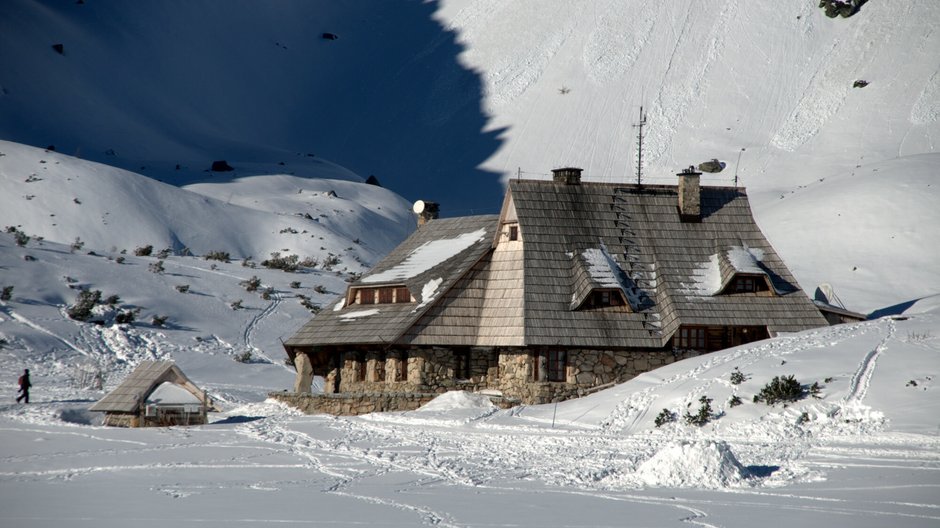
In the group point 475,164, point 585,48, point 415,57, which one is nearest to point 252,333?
point 475,164

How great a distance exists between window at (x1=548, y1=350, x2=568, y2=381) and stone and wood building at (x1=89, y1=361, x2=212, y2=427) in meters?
9.68

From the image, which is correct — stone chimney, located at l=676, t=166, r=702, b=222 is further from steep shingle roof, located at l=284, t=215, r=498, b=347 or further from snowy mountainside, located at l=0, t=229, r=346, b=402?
snowy mountainside, located at l=0, t=229, r=346, b=402

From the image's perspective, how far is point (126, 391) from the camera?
104 feet

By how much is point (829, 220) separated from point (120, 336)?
1268 inches

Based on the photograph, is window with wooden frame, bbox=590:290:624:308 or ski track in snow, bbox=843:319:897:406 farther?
window with wooden frame, bbox=590:290:624:308

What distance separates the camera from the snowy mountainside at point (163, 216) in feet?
210

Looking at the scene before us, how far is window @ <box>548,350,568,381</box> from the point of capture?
35.5 meters

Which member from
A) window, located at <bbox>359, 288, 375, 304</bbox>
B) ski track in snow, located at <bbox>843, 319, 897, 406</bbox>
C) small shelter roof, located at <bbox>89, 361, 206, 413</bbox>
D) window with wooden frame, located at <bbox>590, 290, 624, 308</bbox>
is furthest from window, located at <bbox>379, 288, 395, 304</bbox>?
ski track in snow, located at <bbox>843, 319, 897, 406</bbox>

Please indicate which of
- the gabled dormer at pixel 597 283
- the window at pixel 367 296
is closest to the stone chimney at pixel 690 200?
the gabled dormer at pixel 597 283

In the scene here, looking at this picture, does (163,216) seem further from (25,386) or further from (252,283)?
(25,386)

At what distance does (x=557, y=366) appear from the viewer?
35594mm

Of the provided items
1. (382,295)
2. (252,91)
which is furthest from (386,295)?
(252,91)

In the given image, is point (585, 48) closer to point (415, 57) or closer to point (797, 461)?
point (415, 57)

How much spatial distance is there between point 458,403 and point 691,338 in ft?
24.6
